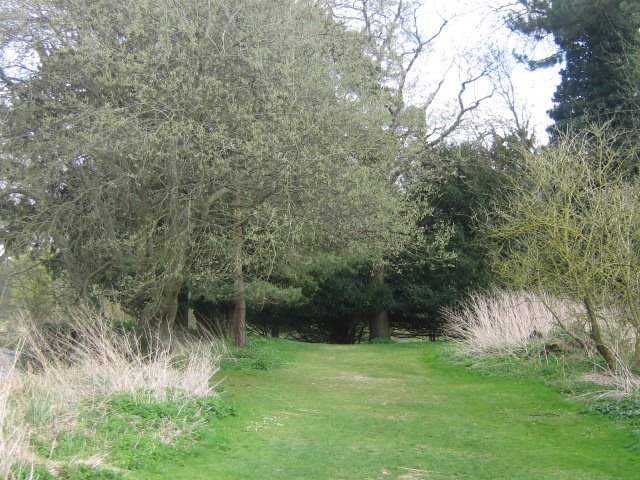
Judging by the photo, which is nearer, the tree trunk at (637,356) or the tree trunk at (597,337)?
the tree trunk at (637,356)

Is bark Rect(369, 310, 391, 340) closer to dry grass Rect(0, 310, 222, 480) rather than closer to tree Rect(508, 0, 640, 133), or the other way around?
tree Rect(508, 0, 640, 133)

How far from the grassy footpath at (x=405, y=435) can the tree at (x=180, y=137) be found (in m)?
2.39

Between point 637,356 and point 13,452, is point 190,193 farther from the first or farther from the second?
point 637,356

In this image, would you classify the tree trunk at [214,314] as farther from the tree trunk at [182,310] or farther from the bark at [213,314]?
the tree trunk at [182,310]

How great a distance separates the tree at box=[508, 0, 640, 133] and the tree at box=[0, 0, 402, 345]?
1409cm

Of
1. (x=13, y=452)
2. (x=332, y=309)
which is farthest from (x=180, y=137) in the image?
(x=332, y=309)

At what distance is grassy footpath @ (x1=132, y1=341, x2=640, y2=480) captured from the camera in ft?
22.0

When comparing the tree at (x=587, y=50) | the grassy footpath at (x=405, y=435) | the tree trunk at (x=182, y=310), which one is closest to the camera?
the grassy footpath at (x=405, y=435)

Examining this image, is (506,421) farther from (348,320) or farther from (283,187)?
(348,320)

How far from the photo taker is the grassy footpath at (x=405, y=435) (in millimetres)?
6719

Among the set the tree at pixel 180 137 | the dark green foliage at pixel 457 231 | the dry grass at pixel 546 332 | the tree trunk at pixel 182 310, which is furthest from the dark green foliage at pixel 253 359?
the dark green foliage at pixel 457 231

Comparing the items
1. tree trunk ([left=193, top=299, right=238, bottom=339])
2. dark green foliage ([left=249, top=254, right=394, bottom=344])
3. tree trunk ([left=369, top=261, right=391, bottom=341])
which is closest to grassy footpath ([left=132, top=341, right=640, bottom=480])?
tree trunk ([left=193, top=299, right=238, bottom=339])

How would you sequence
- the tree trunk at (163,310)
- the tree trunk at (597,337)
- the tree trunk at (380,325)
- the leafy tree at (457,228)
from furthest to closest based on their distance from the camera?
the tree trunk at (380,325) → the leafy tree at (457,228) → the tree trunk at (163,310) → the tree trunk at (597,337)

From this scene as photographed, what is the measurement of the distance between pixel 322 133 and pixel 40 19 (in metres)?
4.41
